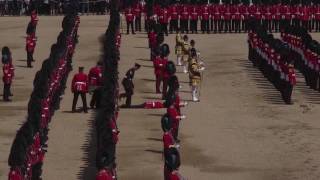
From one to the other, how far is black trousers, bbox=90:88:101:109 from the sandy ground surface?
0.69 meters

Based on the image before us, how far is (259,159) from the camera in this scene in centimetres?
2198

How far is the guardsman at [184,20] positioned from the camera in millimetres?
42469

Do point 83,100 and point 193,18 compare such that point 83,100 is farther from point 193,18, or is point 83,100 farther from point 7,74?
point 193,18

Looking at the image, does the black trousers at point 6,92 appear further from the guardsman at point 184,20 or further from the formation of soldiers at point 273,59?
the guardsman at point 184,20

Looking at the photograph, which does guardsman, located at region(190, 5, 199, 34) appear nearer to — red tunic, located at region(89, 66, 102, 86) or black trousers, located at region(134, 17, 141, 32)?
black trousers, located at region(134, 17, 141, 32)

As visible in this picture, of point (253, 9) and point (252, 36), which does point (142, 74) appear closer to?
point (252, 36)

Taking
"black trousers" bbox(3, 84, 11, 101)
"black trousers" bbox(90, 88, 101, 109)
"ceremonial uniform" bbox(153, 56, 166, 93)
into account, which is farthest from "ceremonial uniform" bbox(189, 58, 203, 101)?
"black trousers" bbox(3, 84, 11, 101)

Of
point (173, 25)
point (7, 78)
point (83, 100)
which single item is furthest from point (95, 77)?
point (173, 25)

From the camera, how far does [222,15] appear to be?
4297cm

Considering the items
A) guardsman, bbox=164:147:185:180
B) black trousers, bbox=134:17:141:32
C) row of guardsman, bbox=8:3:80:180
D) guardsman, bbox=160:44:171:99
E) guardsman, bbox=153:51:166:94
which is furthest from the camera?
black trousers, bbox=134:17:141:32

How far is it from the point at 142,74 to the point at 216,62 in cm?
380

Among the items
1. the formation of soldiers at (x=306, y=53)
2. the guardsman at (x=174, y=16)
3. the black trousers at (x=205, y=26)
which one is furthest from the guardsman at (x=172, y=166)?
the black trousers at (x=205, y=26)

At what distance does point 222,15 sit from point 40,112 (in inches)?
901

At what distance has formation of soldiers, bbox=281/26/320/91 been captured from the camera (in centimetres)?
3058
